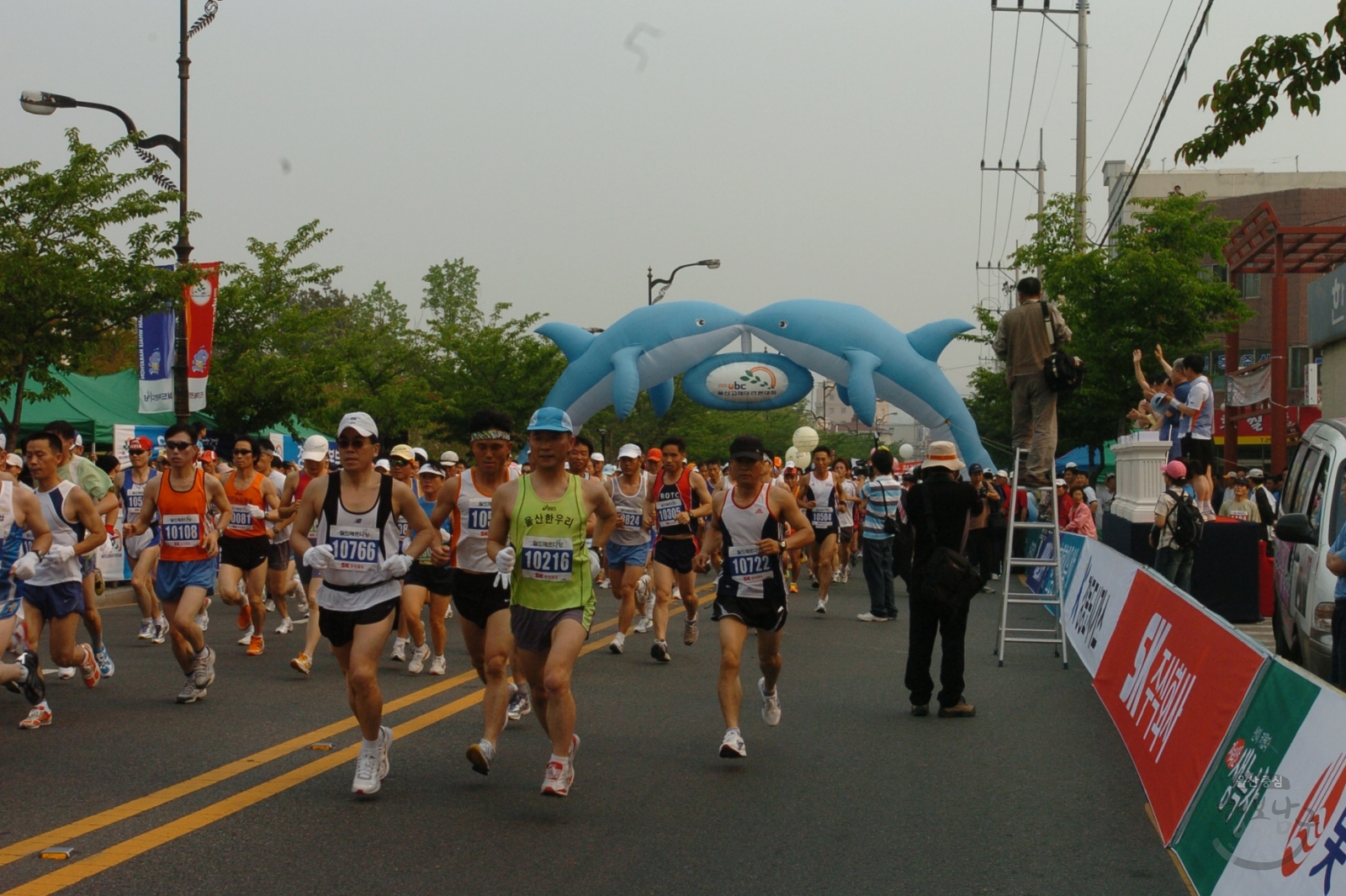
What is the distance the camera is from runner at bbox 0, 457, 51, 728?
8125 millimetres

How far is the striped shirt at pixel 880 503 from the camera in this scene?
16.6 meters

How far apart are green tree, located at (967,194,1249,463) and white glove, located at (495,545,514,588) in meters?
23.2

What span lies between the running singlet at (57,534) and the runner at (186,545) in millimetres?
701

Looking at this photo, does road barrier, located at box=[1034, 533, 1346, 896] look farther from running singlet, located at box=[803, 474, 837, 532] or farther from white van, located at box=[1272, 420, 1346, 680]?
running singlet, located at box=[803, 474, 837, 532]

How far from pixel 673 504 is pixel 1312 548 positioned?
5.78m

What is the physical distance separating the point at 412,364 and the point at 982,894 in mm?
35981

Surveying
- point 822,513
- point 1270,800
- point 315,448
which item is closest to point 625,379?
point 822,513

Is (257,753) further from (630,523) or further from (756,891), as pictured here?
(630,523)

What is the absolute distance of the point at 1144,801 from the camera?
22.2 feet

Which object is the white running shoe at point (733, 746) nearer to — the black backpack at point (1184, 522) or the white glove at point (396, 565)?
the white glove at point (396, 565)

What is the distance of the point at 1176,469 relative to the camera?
13102 millimetres

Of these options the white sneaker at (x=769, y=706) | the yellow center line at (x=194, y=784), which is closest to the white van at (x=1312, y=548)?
the white sneaker at (x=769, y=706)

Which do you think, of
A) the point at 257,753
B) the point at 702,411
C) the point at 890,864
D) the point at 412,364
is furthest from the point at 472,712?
the point at 702,411

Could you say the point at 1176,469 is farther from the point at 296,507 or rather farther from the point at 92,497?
the point at 92,497
